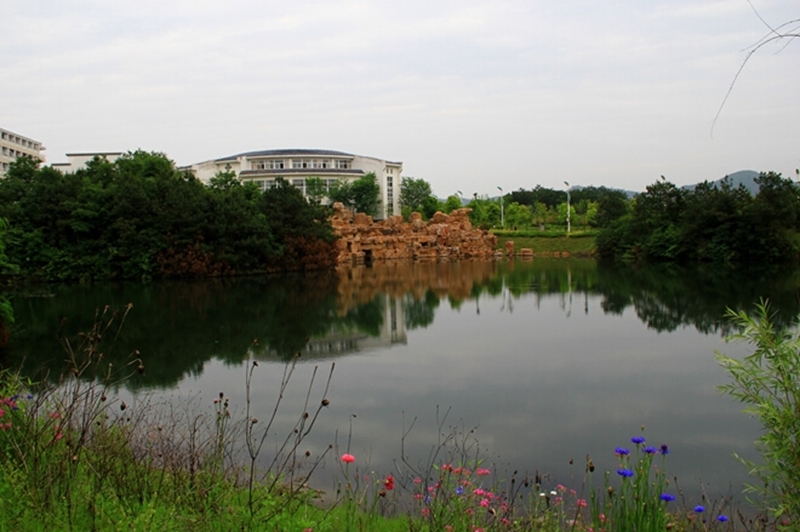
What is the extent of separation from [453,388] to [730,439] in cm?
305

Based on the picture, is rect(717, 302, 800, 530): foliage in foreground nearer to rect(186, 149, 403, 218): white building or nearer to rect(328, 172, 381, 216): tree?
rect(328, 172, 381, 216): tree

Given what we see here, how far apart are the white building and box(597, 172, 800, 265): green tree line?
23.9m

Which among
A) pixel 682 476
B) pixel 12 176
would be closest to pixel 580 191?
pixel 12 176

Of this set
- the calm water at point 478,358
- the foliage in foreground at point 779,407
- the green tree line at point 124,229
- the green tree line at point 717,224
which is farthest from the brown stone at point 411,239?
the foliage in foreground at point 779,407

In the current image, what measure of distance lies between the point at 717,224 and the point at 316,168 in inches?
1373

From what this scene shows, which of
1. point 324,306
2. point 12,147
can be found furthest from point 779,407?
point 12,147

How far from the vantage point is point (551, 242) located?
4350 centimetres

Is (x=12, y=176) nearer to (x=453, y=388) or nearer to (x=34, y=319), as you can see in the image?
(x=34, y=319)

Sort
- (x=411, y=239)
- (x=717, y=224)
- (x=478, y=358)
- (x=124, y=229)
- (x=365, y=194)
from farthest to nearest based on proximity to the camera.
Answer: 1. (x=365, y=194)
2. (x=411, y=239)
3. (x=717, y=224)
4. (x=124, y=229)
5. (x=478, y=358)

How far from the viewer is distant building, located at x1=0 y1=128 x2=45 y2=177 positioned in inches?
A: 1954

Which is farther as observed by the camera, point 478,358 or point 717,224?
point 717,224

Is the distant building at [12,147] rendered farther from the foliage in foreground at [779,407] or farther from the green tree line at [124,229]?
the foliage in foreground at [779,407]

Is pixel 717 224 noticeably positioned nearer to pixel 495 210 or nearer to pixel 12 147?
pixel 495 210

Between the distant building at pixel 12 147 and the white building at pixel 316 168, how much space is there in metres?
13.3
